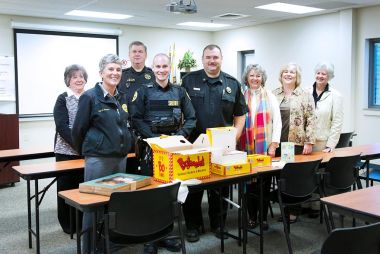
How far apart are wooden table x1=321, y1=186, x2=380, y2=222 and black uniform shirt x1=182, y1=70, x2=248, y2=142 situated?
4.51 ft

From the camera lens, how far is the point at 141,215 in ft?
7.52

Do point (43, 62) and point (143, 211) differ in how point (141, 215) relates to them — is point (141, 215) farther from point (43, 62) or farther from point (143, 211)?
point (43, 62)

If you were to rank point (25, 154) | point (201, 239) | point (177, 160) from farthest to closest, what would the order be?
point (25, 154) < point (201, 239) < point (177, 160)

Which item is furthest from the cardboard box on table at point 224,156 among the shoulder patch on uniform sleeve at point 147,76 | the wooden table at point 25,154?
the wooden table at point 25,154

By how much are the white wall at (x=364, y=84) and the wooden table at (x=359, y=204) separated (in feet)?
15.5

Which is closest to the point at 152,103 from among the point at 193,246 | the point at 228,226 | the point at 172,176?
the point at 172,176

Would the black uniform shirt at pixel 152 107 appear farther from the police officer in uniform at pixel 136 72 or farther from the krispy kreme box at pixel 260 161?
the police officer in uniform at pixel 136 72

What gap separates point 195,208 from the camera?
3535 mm

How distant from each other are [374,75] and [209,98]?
4581 millimetres

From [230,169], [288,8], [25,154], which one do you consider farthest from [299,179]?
[288,8]

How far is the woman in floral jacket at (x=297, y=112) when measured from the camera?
12.2ft

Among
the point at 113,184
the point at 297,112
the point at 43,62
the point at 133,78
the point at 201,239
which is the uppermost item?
the point at 43,62

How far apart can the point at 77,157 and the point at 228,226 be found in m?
1.55

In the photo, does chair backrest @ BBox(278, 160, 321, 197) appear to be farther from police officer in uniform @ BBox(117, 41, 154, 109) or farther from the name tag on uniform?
police officer in uniform @ BBox(117, 41, 154, 109)
